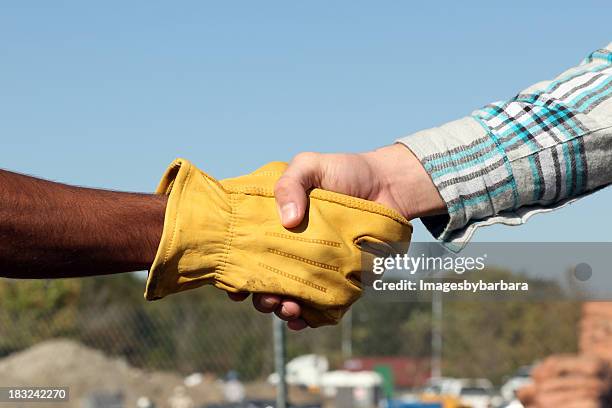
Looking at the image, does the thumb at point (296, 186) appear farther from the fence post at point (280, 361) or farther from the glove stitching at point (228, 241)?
the fence post at point (280, 361)

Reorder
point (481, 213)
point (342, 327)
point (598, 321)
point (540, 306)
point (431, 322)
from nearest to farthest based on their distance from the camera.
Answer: point (481, 213) < point (598, 321) < point (540, 306) < point (431, 322) < point (342, 327)

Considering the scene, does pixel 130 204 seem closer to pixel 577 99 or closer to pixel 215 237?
pixel 215 237

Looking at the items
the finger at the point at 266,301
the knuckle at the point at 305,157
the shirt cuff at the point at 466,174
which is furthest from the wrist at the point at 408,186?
the finger at the point at 266,301

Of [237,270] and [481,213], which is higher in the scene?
[481,213]

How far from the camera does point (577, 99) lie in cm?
215

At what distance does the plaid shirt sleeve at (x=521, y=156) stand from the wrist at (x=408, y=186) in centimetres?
2

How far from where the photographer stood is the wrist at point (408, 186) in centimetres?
214

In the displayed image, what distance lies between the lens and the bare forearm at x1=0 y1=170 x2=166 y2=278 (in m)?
1.83

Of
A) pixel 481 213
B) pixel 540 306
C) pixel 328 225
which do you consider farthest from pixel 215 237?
pixel 540 306

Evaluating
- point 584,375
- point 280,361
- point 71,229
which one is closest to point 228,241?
point 71,229

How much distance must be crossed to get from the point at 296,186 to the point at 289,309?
0.27m

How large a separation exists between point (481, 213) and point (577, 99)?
1.10 ft

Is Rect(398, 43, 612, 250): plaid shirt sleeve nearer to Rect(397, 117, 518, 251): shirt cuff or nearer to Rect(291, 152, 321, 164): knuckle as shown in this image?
Rect(397, 117, 518, 251): shirt cuff

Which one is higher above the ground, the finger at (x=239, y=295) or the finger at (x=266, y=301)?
the finger at (x=239, y=295)
